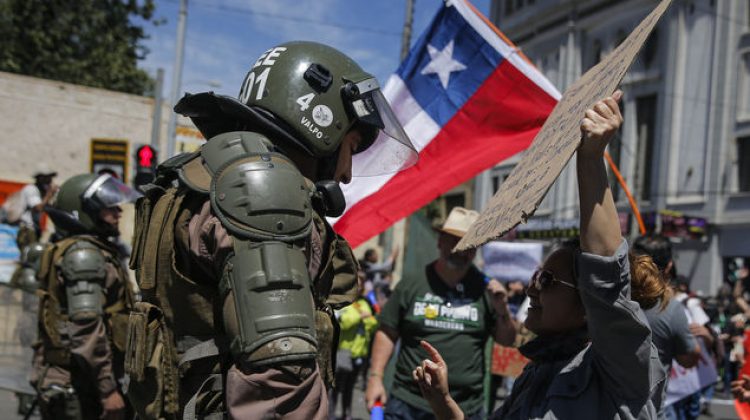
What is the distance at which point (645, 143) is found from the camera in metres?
28.3

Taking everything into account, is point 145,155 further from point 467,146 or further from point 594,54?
point 594,54

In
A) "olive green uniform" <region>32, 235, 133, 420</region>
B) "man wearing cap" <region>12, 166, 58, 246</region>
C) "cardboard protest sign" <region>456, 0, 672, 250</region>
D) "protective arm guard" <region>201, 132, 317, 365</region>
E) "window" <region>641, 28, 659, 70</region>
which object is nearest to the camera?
"protective arm guard" <region>201, 132, 317, 365</region>

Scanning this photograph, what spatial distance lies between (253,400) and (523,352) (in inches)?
39.9

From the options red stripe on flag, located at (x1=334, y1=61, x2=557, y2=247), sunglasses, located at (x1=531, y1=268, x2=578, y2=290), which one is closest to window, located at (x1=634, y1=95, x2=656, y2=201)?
red stripe on flag, located at (x1=334, y1=61, x2=557, y2=247)

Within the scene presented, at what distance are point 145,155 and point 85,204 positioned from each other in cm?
513

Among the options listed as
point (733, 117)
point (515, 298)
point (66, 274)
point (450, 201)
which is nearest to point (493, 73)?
point (66, 274)

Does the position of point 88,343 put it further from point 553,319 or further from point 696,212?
point 696,212

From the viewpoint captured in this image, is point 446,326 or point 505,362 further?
point 505,362

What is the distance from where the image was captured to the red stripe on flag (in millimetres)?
5070

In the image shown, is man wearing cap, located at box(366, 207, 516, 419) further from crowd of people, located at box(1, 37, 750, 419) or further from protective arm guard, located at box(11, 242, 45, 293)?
protective arm guard, located at box(11, 242, 45, 293)

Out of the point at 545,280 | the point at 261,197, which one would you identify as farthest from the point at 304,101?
the point at 545,280

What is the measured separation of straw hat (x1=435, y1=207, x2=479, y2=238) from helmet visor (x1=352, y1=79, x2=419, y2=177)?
65.6 inches

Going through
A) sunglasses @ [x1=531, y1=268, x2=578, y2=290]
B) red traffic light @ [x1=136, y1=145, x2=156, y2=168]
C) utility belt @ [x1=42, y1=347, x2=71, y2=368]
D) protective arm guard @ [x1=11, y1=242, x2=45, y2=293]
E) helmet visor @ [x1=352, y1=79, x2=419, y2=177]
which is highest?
red traffic light @ [x1=136, y1=145, x2=156, y2=168]

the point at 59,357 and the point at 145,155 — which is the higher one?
the point at 145,155
